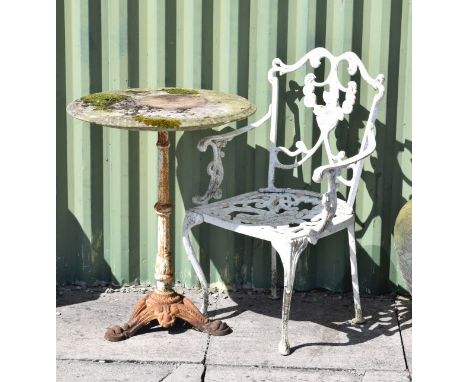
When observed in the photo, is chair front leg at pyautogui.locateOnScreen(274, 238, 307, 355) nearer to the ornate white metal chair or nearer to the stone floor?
the ornate white metal chair

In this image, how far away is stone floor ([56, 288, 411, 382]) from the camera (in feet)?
17.5

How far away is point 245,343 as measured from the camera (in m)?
5.64

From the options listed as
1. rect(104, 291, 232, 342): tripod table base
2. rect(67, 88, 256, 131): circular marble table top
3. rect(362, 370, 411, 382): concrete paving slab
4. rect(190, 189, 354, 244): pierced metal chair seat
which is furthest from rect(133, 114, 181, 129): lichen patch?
rect(362, 370, 411, 382): concrete paving slab

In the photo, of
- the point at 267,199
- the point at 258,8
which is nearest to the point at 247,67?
the point at 258,8

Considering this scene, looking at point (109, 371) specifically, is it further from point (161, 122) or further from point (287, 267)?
point (161, 122)

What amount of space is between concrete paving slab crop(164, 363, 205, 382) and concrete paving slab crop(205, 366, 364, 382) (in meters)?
0.04

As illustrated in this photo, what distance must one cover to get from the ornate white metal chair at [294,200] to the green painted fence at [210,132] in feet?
0.38

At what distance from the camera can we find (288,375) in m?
5.31

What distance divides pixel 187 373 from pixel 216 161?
1190mm

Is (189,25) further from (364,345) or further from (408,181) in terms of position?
(364,345)

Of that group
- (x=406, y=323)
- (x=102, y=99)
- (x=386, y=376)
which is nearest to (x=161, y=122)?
(x=102, y=99)

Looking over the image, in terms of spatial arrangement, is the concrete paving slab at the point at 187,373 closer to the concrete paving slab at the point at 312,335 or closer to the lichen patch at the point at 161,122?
the concrete paving slab at the point at 312,335

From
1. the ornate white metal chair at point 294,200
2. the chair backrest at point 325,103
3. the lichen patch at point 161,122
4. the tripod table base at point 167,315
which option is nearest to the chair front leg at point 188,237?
the ornate white metal chair at point 294,200

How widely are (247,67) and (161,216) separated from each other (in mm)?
1008
